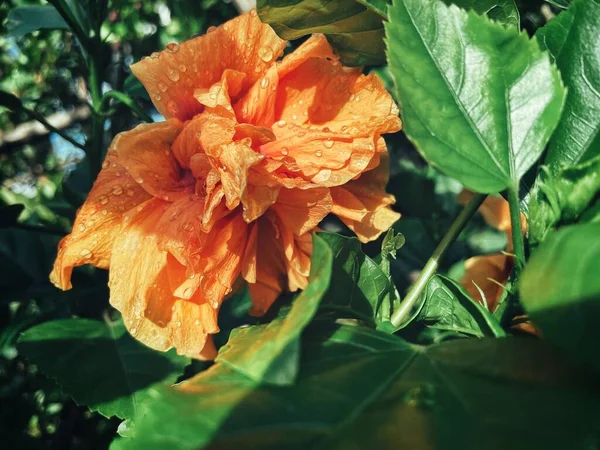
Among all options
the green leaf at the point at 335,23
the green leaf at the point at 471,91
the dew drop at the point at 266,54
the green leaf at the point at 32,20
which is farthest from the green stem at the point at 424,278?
the green leaf at the point at 32,20

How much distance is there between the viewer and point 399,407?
1.38 ft

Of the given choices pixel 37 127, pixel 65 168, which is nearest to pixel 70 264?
pixel 37 127

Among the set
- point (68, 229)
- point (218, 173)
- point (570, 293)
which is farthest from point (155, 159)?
point (68, 229)

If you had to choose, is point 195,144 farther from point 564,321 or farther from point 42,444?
point 42,444

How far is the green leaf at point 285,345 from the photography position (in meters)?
0.43

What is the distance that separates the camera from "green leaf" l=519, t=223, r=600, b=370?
1.20 feet

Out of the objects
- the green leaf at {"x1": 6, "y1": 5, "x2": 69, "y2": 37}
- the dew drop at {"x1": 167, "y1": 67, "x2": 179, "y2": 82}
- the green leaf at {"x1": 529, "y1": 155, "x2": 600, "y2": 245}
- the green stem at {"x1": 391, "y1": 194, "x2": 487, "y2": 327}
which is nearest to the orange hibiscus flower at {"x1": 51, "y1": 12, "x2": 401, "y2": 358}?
the dew drop at {"x1": 167, "y1": 67, "x2": 179, "y2": 82}

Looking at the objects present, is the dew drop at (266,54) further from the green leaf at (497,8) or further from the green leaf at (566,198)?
the green leaf at (566,198)

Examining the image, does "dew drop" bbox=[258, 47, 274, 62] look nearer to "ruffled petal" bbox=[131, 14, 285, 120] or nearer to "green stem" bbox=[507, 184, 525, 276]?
"ruffled petal" bbox=[131, 14, 285, 120]

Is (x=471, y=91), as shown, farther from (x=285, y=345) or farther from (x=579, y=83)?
(x=285, y=345)

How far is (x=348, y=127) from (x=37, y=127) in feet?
6.50

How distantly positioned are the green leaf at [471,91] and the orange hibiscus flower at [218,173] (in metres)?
0.17

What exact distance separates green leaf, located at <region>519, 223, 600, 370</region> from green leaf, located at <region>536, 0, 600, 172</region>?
22 cm

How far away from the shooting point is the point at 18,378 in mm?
1643
